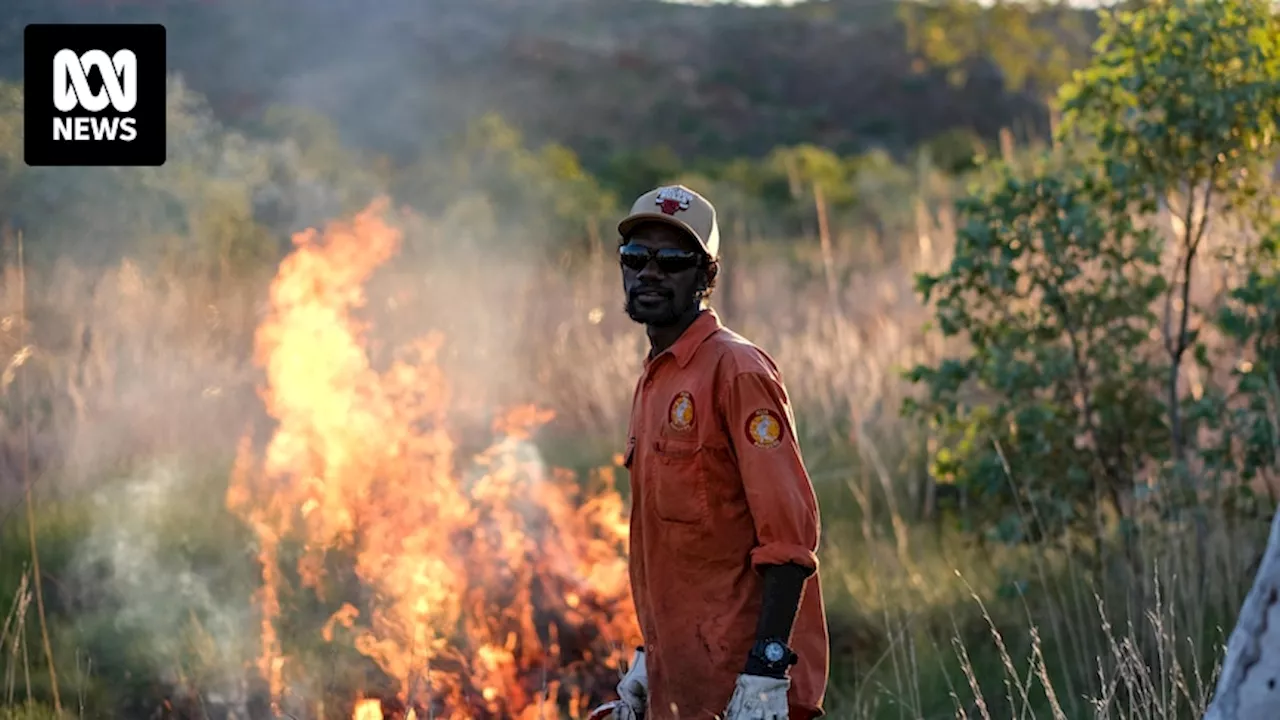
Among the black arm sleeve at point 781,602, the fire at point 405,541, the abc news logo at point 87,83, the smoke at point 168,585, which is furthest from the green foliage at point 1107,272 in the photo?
the abc news logo at point 87,83

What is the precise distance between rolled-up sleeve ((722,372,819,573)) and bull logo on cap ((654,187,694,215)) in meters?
0.45

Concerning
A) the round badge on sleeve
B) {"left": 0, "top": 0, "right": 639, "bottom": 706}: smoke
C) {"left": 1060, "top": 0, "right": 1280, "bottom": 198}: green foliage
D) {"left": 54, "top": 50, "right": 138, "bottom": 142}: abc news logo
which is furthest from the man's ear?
{"left": 54, "top": 50, "right": 138, "bottom": 142}: abc news logo

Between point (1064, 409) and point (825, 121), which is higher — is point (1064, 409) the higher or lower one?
the lower one

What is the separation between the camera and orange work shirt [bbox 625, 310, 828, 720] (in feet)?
10.7

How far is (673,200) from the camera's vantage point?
3.50 m

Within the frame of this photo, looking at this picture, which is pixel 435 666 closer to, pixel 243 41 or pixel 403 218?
pixel 403 218

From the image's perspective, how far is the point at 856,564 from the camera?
303 inches

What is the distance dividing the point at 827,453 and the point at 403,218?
346 inches

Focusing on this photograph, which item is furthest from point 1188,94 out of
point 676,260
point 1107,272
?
point 676,260

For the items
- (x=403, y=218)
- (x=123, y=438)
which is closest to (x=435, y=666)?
(x=123, y=438)

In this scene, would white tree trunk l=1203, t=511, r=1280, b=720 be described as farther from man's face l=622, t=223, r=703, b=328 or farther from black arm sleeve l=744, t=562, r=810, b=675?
man's face l=622, t=223, r=703, b=328

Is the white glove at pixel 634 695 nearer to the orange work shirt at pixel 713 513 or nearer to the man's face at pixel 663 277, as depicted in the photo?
the orange work shirt at pixel 713 513

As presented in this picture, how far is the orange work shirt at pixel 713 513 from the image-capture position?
3256mm

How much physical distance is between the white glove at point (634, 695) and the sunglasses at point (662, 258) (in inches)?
37.2
